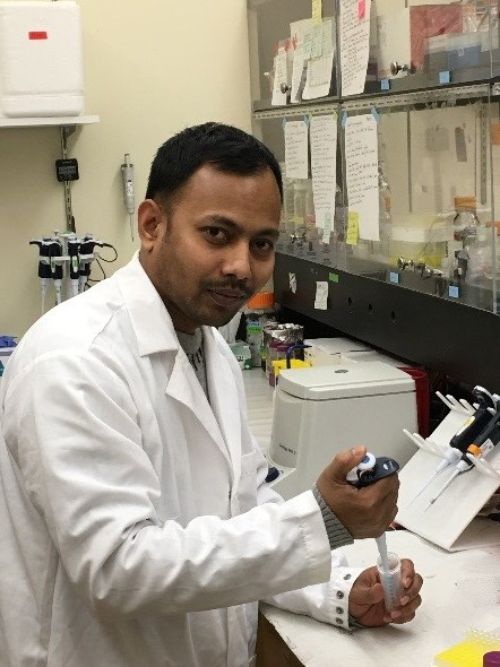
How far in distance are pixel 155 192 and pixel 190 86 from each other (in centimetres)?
229

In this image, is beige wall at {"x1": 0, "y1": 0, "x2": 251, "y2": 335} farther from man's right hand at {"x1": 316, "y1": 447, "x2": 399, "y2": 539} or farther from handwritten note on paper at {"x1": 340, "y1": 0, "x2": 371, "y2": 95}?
man's right hand at {"x1": 316, "y1": 447, "x2": 399, "y2": 539}

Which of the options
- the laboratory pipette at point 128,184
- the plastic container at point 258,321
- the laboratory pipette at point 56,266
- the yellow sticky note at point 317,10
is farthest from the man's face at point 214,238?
the laboratory pipette at point 128,184

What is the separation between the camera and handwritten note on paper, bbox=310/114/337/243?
2.86 meters

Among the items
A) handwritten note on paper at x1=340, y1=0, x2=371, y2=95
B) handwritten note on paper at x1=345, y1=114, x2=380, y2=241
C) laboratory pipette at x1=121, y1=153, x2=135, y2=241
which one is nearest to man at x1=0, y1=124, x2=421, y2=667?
handwritten note on paper at x1=345, y1=114, x2=380, y2=241

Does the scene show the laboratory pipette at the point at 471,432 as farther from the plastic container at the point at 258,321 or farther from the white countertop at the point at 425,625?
the plastic container at the point at 258,321

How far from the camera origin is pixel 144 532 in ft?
4.00

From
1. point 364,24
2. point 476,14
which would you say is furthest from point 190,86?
point 476,14

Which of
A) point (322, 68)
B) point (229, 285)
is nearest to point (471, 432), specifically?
point (229, 285)

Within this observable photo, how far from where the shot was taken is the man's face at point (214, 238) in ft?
4.54

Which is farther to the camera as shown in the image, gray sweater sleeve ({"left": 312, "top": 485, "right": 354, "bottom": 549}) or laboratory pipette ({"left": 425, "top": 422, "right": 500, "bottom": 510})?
laboratory pipette ({"left": 425, "top": 422, "right": 500, "bottom": 510})

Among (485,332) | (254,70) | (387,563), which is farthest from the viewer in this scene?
(254,70)

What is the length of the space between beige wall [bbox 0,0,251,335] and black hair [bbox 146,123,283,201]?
7.11ft

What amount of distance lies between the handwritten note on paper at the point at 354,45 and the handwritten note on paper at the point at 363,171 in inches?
3.7

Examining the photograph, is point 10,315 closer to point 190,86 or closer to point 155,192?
point 190,86
